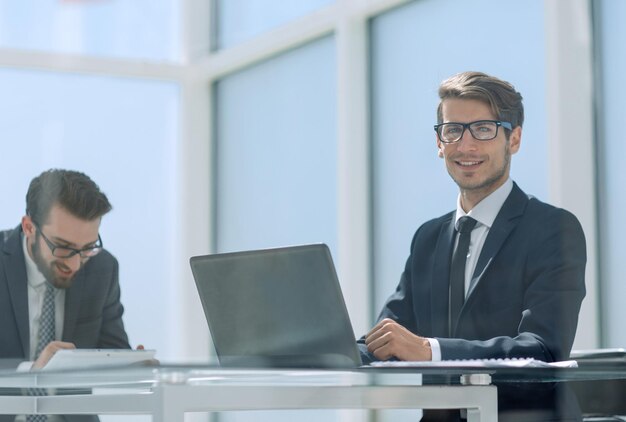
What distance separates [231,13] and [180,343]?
1.17m

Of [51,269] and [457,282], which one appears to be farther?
[51,269]

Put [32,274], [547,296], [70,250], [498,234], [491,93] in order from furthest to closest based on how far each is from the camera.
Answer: [70,250]
[32,274]
[491,93]
[498,234]
[547,296]

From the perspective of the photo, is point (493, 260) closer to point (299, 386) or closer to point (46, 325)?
point (299, 386)

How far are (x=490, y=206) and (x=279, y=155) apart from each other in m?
1.34

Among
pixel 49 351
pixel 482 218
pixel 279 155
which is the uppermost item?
pixel 279 155

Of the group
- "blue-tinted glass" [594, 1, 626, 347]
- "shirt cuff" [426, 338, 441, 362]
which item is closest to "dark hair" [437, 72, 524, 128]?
"blue-tinted glass" [594, 1, 626, 347]

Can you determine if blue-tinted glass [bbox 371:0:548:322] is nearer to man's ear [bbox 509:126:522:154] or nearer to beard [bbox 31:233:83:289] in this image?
man's ear [bbox 509:126:522:154]

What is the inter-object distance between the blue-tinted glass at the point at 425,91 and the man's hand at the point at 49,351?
91 cm

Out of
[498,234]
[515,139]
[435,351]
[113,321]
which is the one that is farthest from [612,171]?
[113,321]

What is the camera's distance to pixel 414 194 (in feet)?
11.2

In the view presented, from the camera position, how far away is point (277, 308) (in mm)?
1868

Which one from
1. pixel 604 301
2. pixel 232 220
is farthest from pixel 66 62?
pixel 604 301

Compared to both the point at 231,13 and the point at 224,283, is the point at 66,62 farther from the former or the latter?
the point at 224,283

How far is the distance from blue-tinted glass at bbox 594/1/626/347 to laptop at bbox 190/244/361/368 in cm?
149
